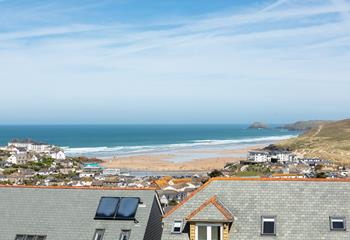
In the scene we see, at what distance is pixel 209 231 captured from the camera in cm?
2158

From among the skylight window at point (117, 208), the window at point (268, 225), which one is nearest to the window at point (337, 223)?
the window at point (268, 225)

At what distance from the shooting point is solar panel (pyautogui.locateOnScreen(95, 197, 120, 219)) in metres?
23.0

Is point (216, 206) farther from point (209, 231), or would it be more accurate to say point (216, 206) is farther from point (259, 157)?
point (259, 157)

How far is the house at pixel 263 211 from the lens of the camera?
70.4ft

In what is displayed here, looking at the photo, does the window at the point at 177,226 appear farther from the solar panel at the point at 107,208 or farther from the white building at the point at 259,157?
the white building at the point at 259,157

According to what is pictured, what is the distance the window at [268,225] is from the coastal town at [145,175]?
34345 mm

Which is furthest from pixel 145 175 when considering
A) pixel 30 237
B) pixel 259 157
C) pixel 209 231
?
pixel 209 231

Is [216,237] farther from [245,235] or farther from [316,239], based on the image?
[316,239]

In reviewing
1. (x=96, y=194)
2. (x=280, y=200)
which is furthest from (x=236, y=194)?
(x=96, y=194)

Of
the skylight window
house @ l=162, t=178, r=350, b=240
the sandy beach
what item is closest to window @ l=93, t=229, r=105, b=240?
the skylight window

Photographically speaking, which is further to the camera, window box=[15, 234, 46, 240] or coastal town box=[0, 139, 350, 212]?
coastal town box=[0, 139, 350, 212]

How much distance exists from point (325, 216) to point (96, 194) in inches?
391

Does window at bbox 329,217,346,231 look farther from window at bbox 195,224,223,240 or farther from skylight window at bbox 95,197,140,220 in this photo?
skylight window at bbox 95,197,140,220

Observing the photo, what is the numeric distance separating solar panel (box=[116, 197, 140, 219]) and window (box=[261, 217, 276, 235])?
540 cm
